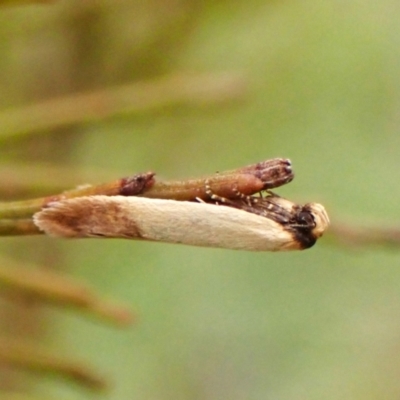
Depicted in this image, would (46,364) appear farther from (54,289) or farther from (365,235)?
(365,235)

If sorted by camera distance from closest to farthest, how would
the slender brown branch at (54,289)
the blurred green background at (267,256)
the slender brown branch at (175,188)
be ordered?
the slender brown branch at (175,188), the slender brown branch at (54,289), the blurred green background at (267,256)

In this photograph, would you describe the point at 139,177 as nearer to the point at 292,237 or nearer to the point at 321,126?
the point at 292,237

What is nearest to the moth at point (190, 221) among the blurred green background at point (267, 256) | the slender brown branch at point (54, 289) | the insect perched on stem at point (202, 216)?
the insect perched on stem at point (202, 216)

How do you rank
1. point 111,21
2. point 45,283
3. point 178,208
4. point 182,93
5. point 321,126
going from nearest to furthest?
point 178,208
point 45,283
point 182,93
point 111,21
point 321,126

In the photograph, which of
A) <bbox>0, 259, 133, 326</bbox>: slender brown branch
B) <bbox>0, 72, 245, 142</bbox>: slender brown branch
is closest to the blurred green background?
<bbox>0, 72, 245, 142</bbox>: slender brown branch

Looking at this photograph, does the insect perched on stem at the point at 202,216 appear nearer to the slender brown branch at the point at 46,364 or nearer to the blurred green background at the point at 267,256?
the slender brown branch at the point at 46,364

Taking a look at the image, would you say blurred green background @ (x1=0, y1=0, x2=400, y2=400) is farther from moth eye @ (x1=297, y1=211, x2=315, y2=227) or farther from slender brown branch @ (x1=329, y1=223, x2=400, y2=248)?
moth eye @ (x1=297, y1=211, x2=315, y2=227)

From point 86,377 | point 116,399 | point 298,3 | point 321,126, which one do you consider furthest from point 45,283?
point 298,3
